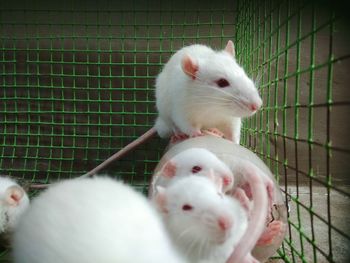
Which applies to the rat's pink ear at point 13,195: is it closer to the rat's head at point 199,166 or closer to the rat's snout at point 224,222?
the rat's head at point 199,166

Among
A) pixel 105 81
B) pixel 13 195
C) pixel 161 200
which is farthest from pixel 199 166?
pixel 105 81

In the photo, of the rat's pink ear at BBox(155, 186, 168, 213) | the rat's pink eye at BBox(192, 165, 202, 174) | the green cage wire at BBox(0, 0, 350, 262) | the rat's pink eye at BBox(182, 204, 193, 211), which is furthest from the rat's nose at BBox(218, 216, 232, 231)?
the green cage wire at BBox(0, 0, 350, 262)

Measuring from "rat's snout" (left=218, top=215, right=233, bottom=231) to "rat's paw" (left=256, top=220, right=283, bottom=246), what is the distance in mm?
455

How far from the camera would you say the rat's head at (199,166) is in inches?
70.0

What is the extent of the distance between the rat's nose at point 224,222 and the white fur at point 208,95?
1.00 meters

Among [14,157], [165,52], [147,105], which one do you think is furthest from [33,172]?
[165,52]

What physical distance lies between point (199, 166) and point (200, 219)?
423 mm

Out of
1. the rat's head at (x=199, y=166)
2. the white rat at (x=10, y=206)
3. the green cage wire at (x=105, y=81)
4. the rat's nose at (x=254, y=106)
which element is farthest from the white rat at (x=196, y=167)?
the green cage wire at (x=105, y=81)

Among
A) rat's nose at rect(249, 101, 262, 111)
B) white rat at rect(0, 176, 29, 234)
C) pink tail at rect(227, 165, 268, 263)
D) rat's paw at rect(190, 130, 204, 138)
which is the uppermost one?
rat's nose at rect(249, 101, 262, 111)

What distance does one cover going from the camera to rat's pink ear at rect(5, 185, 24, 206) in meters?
2.37

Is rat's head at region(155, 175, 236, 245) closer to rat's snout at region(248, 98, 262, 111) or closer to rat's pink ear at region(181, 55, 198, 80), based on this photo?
rat's snout at region(248, 98, 262, 111)

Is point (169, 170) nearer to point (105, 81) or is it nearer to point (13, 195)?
point (13, 195)

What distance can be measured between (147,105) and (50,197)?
2.53 meters

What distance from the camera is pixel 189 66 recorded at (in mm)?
2539
